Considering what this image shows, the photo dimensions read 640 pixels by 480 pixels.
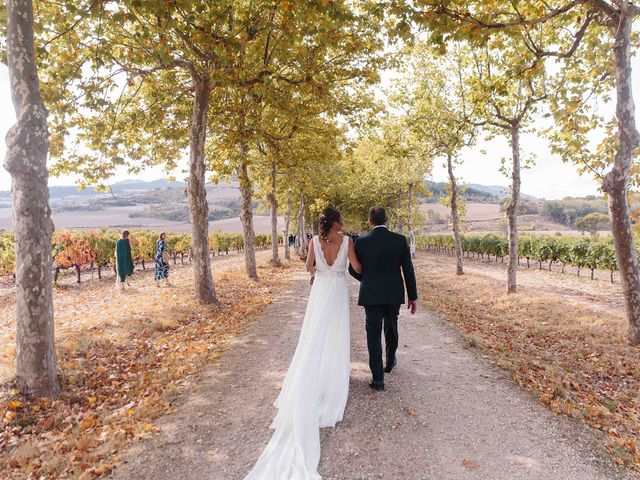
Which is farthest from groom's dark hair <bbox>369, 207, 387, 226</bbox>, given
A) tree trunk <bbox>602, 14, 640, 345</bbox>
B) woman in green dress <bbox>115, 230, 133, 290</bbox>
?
woman in green dress <bbox>115, 230, 133, 290</bbox>

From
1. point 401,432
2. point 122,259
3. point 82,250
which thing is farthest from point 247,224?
point 401,432

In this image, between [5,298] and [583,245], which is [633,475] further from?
[583,245]

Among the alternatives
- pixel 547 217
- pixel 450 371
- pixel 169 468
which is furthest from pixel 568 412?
pixel 547 217

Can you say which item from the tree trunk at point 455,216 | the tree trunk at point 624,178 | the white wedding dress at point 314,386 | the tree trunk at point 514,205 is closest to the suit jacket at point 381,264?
the white wedding dress at point 314,386

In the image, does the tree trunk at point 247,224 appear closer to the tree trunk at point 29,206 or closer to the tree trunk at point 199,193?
the tree trunk at point 199,193

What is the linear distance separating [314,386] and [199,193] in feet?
28.2

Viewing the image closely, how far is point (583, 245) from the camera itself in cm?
2359

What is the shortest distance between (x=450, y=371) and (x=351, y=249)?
2.86m

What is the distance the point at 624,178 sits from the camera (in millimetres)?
7926

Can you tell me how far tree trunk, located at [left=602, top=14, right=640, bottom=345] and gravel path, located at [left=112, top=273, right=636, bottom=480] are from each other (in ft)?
12.8

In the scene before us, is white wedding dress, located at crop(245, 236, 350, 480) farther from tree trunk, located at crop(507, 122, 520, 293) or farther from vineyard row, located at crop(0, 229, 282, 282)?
vineyard row, located at crop(0, 229, 282, 282)

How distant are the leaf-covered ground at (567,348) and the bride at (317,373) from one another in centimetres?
297

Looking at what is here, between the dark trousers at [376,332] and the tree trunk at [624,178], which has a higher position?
the tree trunk at [624,178]

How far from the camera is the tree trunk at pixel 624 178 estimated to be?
769 centimetres
